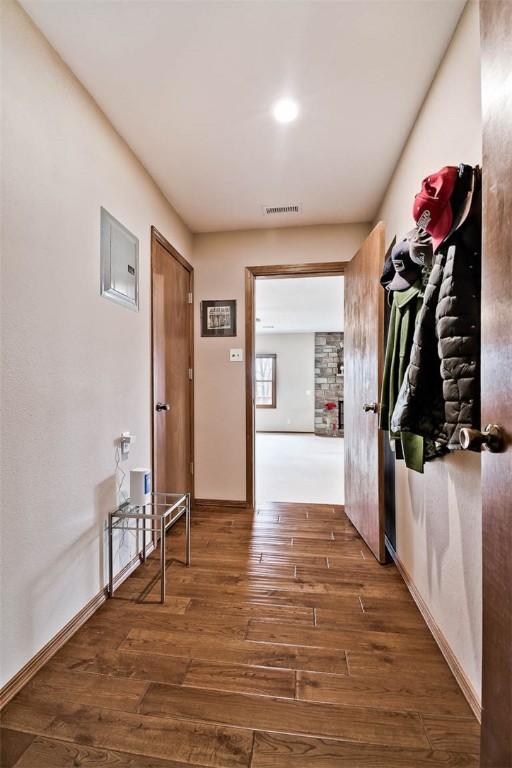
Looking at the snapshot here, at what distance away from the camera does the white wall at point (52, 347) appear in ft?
3.81

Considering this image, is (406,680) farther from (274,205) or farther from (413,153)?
(274,205)

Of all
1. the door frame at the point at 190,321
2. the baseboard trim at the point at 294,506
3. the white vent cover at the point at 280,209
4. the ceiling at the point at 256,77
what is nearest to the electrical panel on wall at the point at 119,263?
the door frame at the point at 190,321

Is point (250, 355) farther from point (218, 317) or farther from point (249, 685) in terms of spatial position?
point (249, 685)

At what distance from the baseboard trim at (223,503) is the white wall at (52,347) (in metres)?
1.19

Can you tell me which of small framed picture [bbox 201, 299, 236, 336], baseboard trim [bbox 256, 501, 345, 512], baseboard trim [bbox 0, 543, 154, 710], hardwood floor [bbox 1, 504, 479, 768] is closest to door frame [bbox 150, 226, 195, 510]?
small framed picture [bbox 201, 299, 236, 336]

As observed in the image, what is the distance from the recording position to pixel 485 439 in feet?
2.26

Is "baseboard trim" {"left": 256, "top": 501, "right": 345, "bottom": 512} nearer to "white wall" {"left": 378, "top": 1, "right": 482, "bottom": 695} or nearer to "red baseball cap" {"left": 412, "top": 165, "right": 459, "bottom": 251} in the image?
"white wall" {"left": 378, "top": 1, "right": 482, "bottom": 695}

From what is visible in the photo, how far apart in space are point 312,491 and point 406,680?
2.27 m

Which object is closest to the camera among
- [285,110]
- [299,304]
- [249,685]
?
[249,685]

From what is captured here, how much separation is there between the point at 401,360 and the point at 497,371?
76 cm

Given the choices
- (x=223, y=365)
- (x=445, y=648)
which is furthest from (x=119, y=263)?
(x=445, y=648)

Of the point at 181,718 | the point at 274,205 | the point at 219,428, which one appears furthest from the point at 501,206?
the point at 219,428

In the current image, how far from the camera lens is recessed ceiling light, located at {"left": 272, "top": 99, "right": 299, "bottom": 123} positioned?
1620mm

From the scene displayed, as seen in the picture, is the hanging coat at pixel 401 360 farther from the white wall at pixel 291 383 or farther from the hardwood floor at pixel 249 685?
the white wall at pixel 291 383
